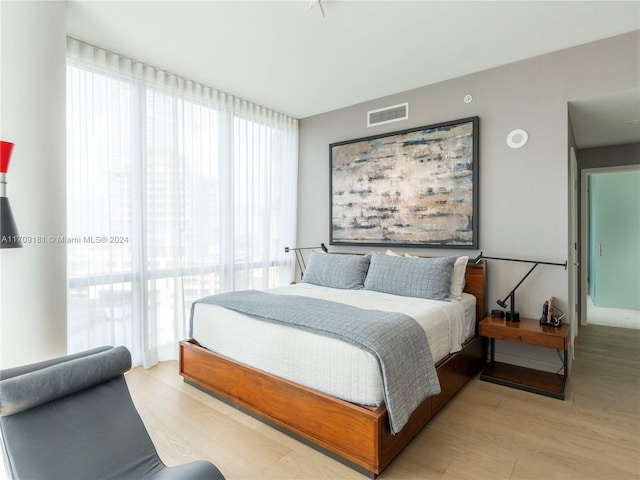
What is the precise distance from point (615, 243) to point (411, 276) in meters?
5.00

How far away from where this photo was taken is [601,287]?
5.89m

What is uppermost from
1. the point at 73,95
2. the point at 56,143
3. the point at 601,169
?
the point at 73,95

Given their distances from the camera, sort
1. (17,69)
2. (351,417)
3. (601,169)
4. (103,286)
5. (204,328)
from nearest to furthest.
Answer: (351,417) → (17,69) → (204,328) → (103,286) → (601,169)

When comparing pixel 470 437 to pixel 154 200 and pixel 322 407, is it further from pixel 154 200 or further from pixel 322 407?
pixel 154 200

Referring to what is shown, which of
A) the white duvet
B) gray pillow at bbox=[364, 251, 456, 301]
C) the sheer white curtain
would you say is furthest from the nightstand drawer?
the sheer white curtain

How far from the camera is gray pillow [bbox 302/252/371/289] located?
3.53 metres

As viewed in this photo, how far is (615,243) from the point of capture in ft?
18.9

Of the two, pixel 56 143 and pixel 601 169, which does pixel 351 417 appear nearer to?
pixel 56 143

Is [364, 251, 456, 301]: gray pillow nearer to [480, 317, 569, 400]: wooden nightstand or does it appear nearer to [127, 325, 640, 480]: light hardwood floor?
[480, 317, 569, 400]: wooden nightstand

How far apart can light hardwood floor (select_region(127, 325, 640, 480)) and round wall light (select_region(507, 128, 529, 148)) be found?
218cm

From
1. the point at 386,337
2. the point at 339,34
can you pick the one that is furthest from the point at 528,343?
the point at 339,34

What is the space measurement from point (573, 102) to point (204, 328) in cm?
374

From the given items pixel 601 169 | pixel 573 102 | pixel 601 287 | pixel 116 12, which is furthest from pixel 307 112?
pixel 601 287

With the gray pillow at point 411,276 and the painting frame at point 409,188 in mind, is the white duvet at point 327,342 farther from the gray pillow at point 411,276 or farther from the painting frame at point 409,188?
the painting frame at point 409,188
